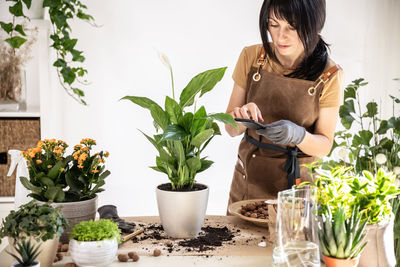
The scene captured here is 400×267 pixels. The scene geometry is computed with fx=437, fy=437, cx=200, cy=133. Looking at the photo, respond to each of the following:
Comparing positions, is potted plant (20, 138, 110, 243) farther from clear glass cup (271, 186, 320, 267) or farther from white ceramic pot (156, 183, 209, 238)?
clear glass cup (271, 186, 320, 267)

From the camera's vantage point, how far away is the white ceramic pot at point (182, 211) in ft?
4.59

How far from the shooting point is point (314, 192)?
1.08 m

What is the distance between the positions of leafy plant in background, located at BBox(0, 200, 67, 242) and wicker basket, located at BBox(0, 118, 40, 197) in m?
1.44

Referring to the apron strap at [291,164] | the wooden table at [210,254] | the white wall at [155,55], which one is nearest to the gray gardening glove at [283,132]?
the apron strap at [291,164]

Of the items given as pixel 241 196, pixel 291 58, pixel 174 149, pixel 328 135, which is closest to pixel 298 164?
pixel 328 135

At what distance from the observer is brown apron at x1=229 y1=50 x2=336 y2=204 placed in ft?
6.26

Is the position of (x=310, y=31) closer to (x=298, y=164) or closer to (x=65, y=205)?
(x=298, y=164)

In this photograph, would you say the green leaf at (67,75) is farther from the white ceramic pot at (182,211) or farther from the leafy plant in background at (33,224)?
the leafy plant in background at (33,224)

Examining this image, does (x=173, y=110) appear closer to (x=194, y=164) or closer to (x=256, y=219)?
(x=194, y=164)

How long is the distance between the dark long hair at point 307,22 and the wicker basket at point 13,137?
142cm

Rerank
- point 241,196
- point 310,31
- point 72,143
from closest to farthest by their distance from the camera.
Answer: point 310,31, point 241,196, point 72,143

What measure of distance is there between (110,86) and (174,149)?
5.75 feet

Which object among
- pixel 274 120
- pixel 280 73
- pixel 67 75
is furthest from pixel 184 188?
pixel 67 75

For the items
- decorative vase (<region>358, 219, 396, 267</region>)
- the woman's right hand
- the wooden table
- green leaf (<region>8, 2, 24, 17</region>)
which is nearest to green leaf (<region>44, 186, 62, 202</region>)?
the wooden table
